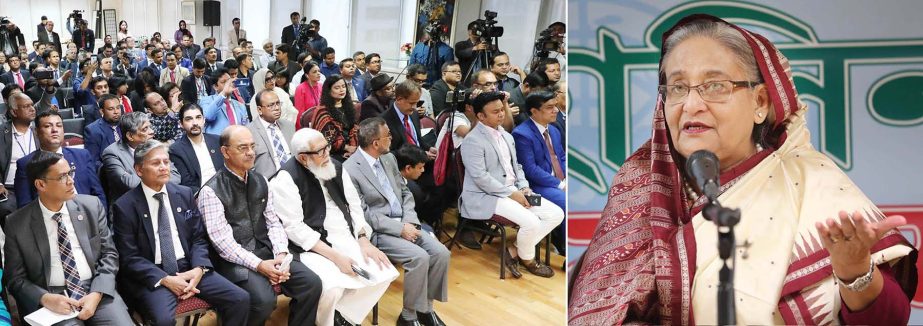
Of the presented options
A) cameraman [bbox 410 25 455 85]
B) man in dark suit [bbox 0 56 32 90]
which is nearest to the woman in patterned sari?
cameraman [bbox 410 25 455 85]

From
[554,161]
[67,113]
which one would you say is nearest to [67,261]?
[554,161]

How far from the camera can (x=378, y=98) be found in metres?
4.86

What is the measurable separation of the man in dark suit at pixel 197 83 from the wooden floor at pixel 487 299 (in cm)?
234

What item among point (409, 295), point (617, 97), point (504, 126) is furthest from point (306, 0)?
point (617, 97)

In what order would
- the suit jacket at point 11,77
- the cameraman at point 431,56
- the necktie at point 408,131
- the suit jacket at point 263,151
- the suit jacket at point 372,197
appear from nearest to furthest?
the suit jacket at point 372,197 → the suit jacket at point 263,151 → the necktie at point 408,131 → the cameraman at point 431,56 → the suit jacket at point 11,77

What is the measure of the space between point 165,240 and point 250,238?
338 mm

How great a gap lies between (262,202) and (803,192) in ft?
7.56

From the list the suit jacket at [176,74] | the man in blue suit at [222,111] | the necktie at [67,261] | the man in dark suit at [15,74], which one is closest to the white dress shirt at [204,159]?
the man in blue suit at [222,111]

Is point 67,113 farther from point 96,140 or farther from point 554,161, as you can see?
point 554,161

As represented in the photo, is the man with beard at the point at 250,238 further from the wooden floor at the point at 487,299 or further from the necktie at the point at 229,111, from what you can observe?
the necktie at the point at 229,111

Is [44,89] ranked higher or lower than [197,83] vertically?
lower

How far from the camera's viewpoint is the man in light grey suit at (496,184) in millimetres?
4070

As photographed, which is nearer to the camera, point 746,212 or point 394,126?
point 746,212

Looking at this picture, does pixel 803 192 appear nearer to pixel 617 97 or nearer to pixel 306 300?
pixel 617 97
